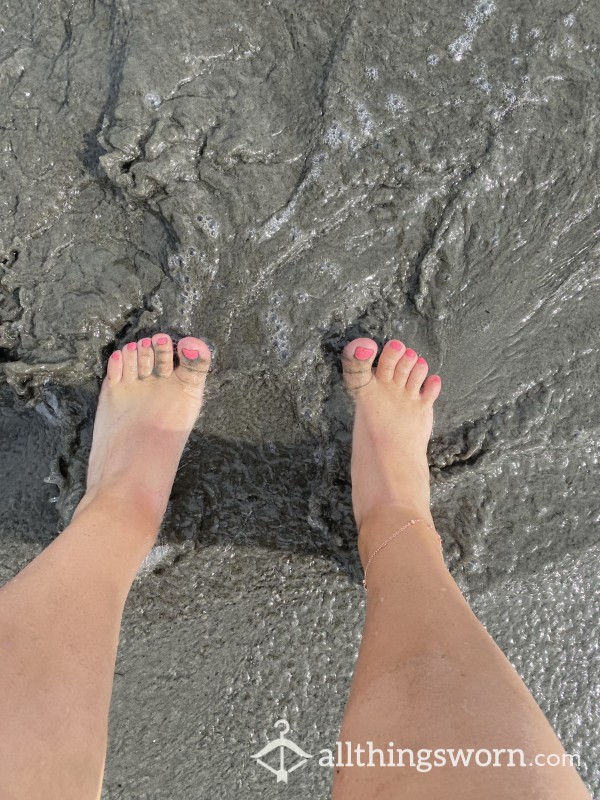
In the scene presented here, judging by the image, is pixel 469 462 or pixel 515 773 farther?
pixel 469 462

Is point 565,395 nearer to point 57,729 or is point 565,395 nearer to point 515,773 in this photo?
point 515,773

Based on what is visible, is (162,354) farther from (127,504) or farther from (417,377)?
(417,377)

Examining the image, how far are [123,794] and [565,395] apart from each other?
1.69 meters

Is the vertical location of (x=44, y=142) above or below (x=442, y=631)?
above

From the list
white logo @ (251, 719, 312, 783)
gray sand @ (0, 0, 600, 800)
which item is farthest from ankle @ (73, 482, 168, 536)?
white logo @ (251, 719, 312, 783)

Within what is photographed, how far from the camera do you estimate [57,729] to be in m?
1.13

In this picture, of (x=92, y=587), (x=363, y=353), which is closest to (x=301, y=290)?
(x=363, y=353)

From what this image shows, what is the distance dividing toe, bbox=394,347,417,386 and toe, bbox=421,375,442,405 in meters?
0.06

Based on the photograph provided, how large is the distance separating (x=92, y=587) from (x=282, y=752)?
2.58ft

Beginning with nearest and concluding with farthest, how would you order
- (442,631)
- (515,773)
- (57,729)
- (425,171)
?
(515,773) → (57,729) → (442,631) → (425,171)

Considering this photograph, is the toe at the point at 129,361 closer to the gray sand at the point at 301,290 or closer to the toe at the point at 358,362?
the gray sand at the point at 301,290

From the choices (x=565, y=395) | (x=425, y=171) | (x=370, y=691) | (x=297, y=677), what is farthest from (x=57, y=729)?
(x=425, y=171)

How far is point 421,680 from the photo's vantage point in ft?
3.84

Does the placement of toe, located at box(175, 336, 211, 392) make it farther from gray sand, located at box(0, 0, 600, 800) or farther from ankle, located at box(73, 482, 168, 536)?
ankle, located at box(73, 482, 168, 536)
